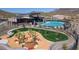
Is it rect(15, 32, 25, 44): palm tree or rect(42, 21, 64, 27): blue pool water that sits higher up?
rect(42, 21, 64, 27): blue pool water

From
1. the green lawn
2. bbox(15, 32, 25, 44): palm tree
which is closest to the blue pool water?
the green lawn

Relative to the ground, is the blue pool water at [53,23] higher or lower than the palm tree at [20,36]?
higher

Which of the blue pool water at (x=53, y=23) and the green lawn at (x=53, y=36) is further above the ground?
the blue pool water at (x=53, y=23)

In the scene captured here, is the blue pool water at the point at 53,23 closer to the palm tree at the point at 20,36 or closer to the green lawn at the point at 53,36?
the green lawn at the point at 53,36

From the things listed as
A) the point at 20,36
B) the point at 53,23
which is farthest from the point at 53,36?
the point at 20,36

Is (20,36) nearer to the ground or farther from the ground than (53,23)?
nearer to the ground

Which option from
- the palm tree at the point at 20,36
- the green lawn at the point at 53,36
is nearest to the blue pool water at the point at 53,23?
the green lawn at the point at 53,36

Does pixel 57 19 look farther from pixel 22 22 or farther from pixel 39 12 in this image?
pixel 22 22

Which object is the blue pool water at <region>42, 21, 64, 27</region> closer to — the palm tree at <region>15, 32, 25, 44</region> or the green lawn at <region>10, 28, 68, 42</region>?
the green lawn at <region>10, 28, 68, 42</region>

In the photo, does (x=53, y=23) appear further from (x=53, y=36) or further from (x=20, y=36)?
(x=20, y=36)

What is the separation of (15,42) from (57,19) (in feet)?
1.26

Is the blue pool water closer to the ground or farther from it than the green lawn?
farther from it
